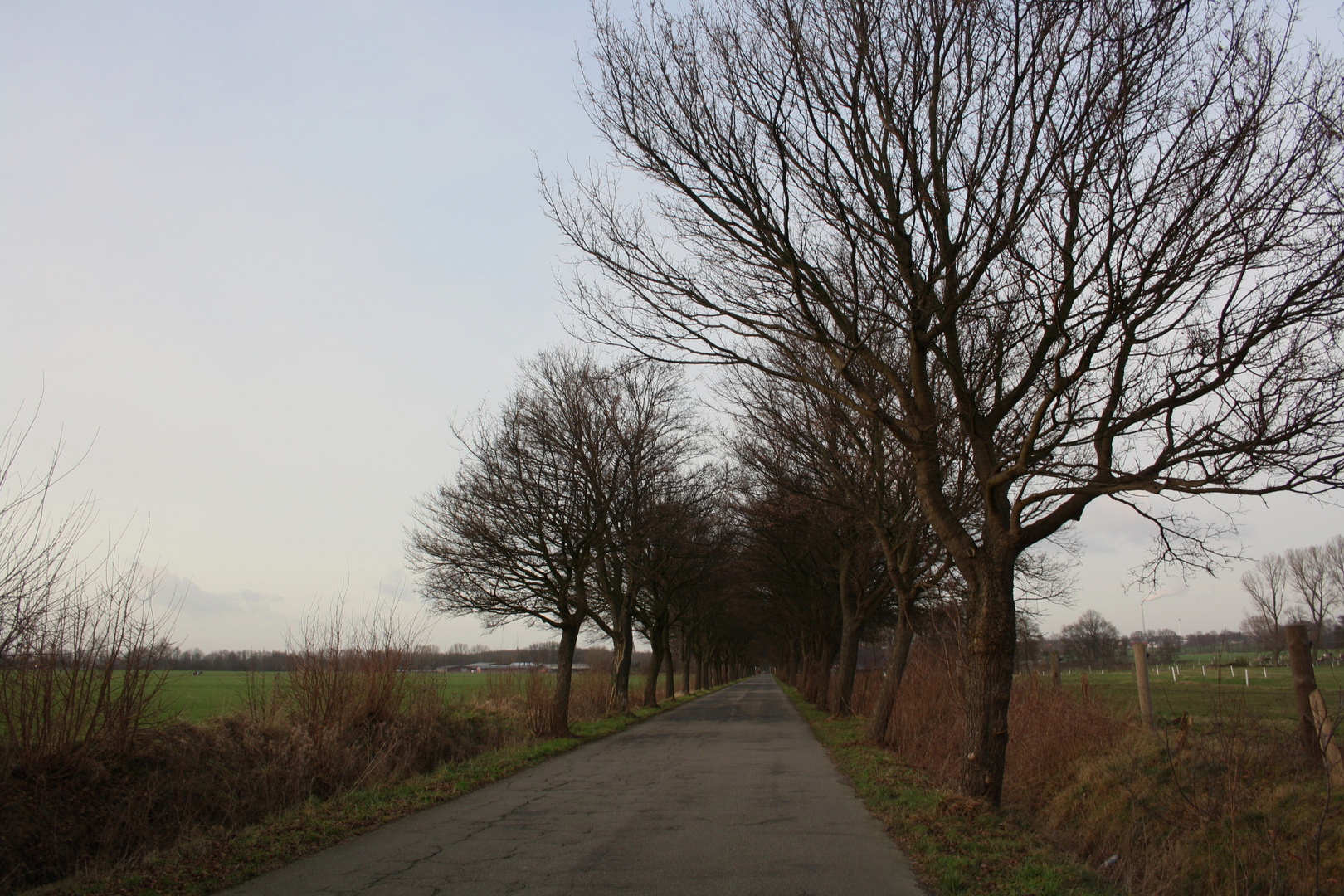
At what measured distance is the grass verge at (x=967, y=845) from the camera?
5574 mm

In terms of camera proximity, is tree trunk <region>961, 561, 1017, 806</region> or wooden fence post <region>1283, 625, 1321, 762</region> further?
wooden fence post <region>1283, 625, 1321, 762</region>

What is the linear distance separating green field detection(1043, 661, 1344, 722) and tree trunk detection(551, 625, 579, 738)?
407 inches

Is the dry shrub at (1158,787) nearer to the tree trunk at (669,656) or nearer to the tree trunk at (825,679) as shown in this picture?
the tree trunk at (825,679)

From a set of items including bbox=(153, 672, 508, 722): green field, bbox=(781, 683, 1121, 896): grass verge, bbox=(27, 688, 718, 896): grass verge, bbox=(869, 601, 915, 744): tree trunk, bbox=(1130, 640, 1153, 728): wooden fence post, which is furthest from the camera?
bbox=(869, 601, 915, 744): tree trunk

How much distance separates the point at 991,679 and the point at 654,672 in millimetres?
24459

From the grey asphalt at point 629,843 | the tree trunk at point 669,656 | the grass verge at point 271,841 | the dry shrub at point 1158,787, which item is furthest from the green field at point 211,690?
the tree trunk at point 669,656

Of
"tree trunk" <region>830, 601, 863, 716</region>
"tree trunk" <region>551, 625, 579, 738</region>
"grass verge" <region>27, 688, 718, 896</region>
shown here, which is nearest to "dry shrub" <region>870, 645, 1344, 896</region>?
"grass verge" <region>27, 688, 718, 896</region>

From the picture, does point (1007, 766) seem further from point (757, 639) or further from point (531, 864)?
point (757, 639)

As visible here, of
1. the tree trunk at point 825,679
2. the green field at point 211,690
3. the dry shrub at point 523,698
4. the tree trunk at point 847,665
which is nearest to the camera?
the green field at point 211,690

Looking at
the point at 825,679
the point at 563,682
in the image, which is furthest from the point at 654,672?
the point at 563,682

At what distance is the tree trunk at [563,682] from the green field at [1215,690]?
407 inches

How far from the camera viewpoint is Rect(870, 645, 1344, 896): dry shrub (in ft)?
23.3

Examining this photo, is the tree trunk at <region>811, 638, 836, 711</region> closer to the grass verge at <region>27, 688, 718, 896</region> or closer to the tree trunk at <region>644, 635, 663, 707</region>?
the tree trunk at <region>644, 635, 663, 707</region>

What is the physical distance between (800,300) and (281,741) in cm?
928
